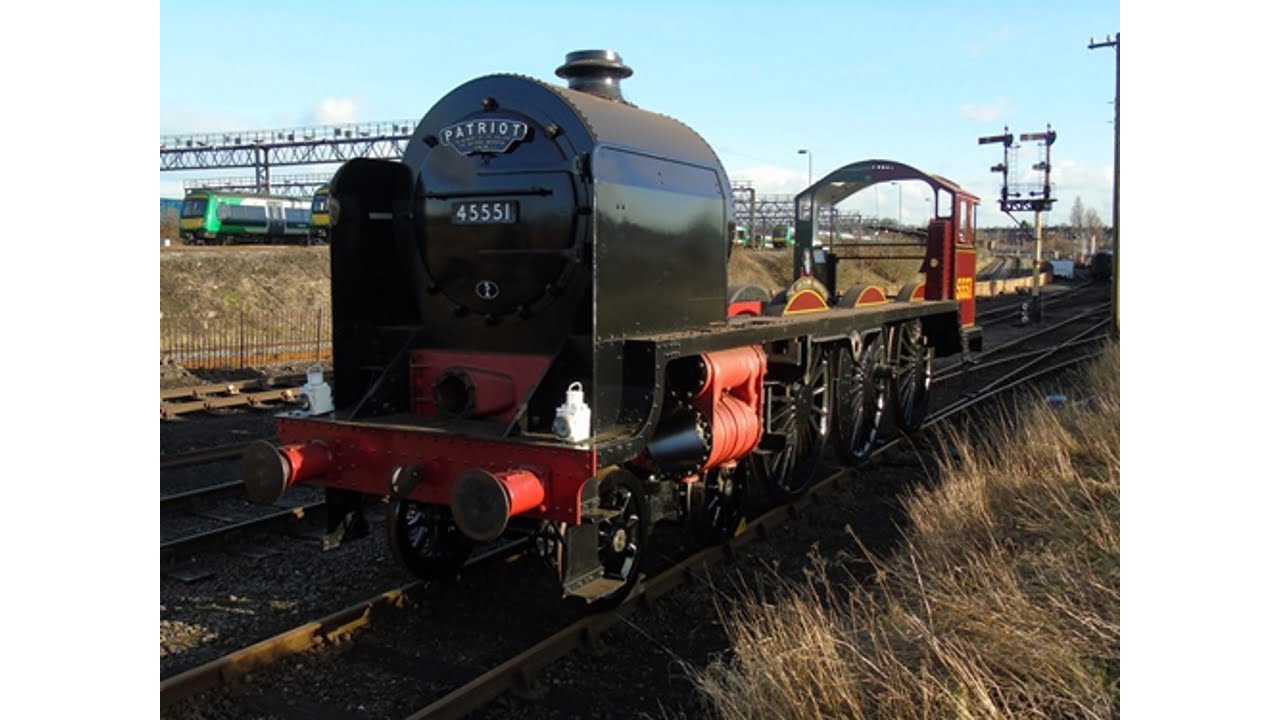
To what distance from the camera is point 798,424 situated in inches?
311

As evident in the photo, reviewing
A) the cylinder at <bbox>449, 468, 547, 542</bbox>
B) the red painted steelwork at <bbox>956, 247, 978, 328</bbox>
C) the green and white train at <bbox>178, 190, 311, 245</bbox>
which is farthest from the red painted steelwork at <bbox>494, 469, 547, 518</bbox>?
the green and white train at <bbox>178, 190, 311, 245</bbox>

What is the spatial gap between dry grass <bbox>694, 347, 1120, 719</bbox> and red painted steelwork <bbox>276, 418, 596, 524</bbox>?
44.4 inches

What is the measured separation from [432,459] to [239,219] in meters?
35.7

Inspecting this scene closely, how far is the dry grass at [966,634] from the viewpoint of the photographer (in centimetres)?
339

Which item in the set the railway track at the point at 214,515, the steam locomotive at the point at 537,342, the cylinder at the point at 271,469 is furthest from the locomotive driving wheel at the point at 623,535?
the railway track at the point at 214,515

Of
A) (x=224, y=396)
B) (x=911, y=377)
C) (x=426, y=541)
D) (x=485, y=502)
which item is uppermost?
(x=911, y=377)

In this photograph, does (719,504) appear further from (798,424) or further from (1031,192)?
(1031,192)

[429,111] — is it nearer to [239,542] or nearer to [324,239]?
[239,542]

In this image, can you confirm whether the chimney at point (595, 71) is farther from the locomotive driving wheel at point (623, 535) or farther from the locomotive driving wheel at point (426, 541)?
the locomotive driving wheel at point (426, 541)

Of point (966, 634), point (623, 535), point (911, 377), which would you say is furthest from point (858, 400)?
point (966, 634)

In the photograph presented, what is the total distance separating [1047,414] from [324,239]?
3714 centimetres

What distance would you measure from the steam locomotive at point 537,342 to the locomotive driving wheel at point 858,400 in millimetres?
1999

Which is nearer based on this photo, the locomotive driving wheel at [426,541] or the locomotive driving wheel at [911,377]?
the locomotive driving wheel at [426,541]

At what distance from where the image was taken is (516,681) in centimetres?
479
